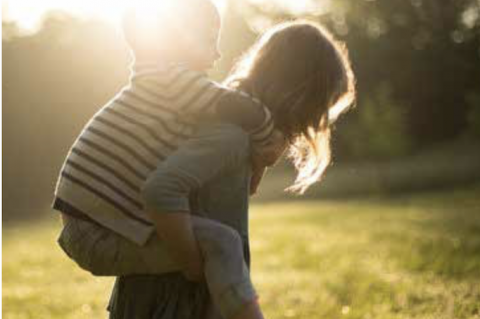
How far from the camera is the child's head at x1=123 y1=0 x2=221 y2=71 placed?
2.95m

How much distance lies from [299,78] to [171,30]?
0.48 meters

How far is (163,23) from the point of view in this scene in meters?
2.96

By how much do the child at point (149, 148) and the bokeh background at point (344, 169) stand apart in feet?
1.16

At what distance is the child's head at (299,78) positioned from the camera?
3.01m

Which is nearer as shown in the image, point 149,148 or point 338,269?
point 149,148

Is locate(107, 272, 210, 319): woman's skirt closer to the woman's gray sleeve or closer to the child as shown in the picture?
the child

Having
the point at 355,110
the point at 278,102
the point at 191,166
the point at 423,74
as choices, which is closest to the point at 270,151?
the point at 278,102

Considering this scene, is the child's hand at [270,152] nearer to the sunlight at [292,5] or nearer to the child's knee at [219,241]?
the child's knee at [219,241]

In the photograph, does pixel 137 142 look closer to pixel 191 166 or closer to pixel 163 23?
pixel 191 166

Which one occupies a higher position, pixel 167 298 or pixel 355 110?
pixel 167 298

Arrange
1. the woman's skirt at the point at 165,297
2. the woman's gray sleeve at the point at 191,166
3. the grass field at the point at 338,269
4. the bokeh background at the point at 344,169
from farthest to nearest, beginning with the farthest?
the bokeh background at the point at 344,169
the grass field at the point at 338,269
the woman's skirt at the point at 165,297
the woman's gray sleeve at the point at 191,166

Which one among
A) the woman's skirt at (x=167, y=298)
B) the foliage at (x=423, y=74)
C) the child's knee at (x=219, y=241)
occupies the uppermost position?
the child's knee at (x=219, y=241)

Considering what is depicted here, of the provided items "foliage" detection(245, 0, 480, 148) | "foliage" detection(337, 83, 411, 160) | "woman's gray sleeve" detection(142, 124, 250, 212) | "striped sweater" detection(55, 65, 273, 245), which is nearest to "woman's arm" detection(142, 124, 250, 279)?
"woman's gray sleeve" detection(142, 124, 250, 212)

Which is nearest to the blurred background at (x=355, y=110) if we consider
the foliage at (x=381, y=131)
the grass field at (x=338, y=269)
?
the foliage at (x=381, y=131)
